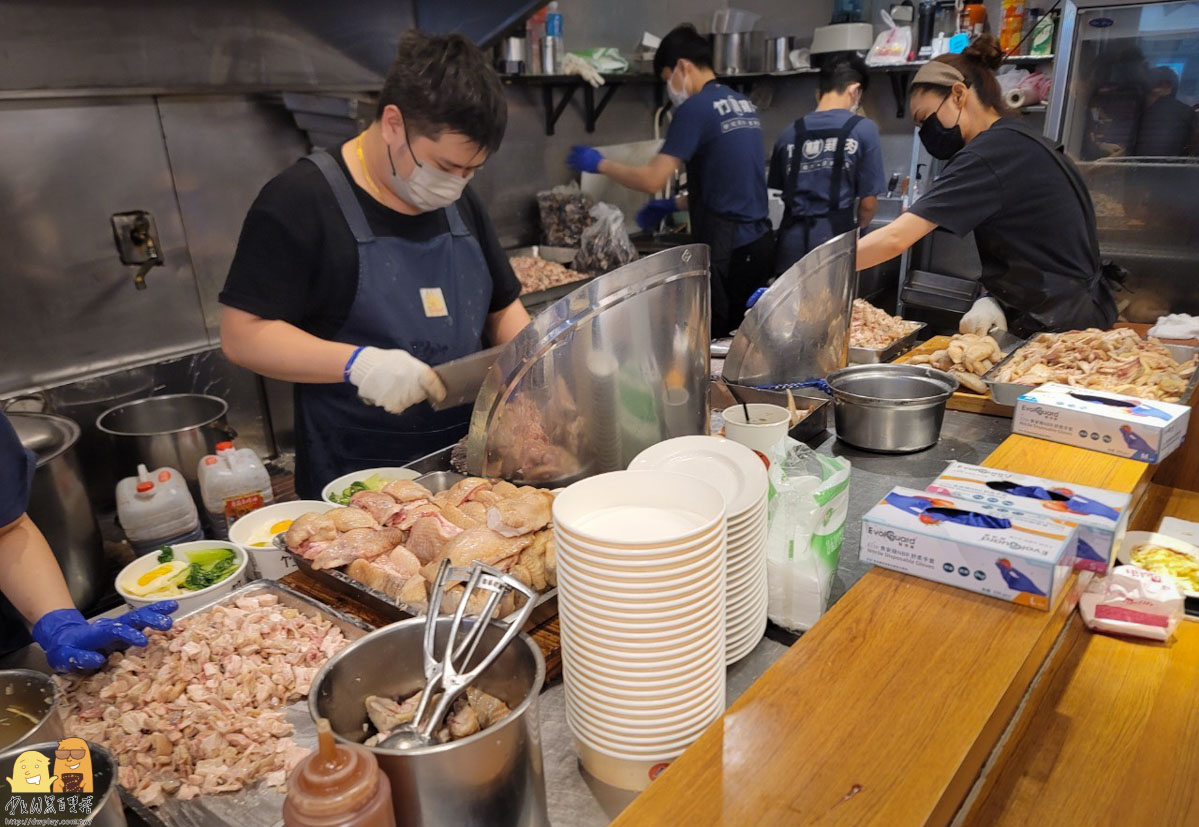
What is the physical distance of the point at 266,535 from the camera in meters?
2.00

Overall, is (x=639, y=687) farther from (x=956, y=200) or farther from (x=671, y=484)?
(x=956, y=200)

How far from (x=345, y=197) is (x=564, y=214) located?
3371mm

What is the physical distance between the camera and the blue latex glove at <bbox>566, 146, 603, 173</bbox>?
5.66 meters

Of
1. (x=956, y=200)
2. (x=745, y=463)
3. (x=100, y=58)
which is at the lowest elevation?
(x=745, y=463)

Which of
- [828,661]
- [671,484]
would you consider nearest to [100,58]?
[671,484]

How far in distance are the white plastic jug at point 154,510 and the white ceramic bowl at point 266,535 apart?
914mm

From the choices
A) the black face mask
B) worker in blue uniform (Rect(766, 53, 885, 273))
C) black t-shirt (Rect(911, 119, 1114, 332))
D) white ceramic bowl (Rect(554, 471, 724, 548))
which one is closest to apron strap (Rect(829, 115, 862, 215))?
worker in blue uniform (Rect(766, 53, 885, 273))

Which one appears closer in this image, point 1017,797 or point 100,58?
point 1017,797

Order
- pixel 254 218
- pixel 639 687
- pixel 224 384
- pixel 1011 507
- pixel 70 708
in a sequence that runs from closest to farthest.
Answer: pixel 639 687 < pixel 70 708 < pixel 1011 507 < pixel 254 218 < pixel 224 384

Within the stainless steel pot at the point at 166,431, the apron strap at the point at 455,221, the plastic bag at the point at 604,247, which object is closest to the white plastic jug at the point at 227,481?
the stainless steel pot at the point at 166,431

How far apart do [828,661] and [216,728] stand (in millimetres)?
917

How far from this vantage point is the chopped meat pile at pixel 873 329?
3.24 metres

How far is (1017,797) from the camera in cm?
149

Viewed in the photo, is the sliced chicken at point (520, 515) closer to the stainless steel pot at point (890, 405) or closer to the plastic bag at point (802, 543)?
the plastic bag at point (802, 543)
